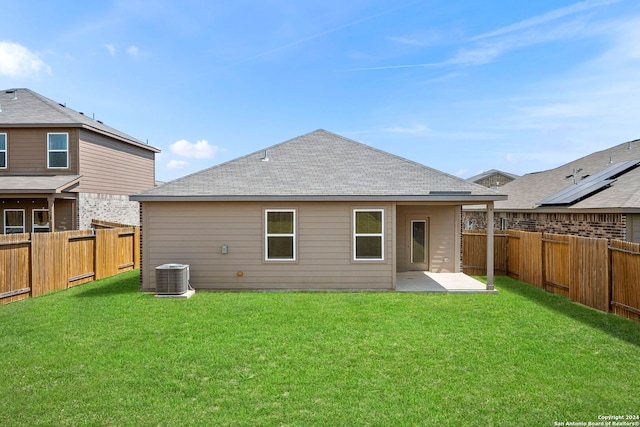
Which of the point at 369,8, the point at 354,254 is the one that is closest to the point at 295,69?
the point at 369,8

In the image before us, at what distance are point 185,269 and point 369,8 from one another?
473 inches

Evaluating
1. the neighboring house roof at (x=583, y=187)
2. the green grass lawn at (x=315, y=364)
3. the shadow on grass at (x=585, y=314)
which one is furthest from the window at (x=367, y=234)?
the neighboring house roof at (x=583, y=187)

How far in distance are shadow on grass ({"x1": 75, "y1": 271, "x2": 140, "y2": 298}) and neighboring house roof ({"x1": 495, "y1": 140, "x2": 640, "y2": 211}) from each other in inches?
542

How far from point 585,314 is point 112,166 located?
1928 cm

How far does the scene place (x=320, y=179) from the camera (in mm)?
11195

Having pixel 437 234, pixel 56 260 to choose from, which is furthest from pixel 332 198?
pixel 56 260

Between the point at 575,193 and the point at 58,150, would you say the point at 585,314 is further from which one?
the point at 58,150

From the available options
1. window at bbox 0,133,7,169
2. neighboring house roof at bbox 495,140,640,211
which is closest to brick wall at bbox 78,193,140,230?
window at bbox 0,133,7,169

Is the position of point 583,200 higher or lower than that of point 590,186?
lower

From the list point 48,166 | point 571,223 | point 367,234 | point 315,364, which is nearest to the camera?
point 315,364

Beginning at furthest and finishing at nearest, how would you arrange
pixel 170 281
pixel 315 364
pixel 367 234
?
pixel 367 234
pixel 170 281
pixel 315 364

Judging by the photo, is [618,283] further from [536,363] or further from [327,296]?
[327,296]

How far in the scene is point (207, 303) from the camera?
8.91 metres

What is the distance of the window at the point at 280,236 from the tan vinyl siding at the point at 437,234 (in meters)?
4.46
